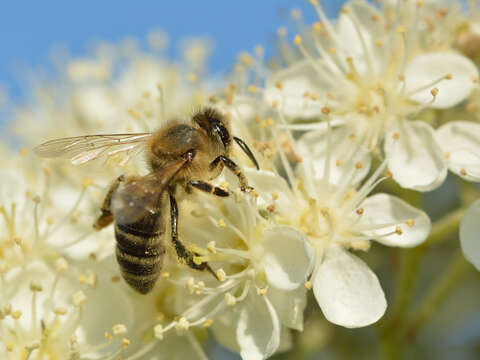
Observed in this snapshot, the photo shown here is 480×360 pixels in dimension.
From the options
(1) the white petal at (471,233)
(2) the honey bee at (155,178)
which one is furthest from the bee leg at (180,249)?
(1) the white petal at (471,233)

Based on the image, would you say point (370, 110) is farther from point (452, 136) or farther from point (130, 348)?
point (130, 348)

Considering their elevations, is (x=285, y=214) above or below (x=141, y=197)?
below

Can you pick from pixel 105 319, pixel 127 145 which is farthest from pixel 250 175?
pixel 105 319

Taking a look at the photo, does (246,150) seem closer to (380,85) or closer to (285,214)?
(285,214)

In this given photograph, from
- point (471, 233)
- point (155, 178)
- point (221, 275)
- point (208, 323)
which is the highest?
point (155, 178)

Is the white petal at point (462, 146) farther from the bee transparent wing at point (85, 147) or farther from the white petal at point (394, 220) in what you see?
the bee transparent wing at point (85, 147)

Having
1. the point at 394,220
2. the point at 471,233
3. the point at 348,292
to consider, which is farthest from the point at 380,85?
the point at 348,292

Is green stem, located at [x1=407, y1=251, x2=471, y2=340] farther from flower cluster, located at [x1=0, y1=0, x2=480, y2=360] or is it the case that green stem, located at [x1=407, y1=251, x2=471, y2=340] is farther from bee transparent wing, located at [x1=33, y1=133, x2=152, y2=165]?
bee transparent wing, located at [x1=33, y1=133, x2=152, y2=165]

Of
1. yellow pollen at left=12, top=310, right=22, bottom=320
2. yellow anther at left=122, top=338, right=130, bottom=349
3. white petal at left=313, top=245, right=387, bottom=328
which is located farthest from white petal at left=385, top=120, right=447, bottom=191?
yellow pollen at left=12, top=310, right=22, bottom=320
